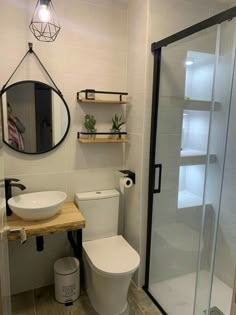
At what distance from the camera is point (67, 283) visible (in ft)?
6.63

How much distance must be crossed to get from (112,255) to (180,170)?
3.01 feet

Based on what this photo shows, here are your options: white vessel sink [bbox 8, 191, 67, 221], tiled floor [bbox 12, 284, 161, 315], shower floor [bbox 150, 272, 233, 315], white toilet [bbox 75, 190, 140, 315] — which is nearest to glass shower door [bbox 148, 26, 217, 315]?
shower floor [bbox 150, 272, 233, 315]

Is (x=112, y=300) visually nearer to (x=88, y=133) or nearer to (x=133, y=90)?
(x=88, y=133)

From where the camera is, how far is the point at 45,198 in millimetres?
2068

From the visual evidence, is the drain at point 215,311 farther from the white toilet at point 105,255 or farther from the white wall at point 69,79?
the white wall at point 69,79

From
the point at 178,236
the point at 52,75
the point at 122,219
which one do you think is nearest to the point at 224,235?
the point at 178,236

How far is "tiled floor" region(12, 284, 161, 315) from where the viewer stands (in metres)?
1.96

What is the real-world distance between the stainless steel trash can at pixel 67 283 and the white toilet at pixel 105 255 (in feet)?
0.36

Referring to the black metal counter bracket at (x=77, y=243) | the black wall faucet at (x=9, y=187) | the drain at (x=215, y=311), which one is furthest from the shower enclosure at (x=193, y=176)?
the black wall faucet at (x=9, y=187)

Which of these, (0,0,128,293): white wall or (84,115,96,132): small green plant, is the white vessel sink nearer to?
(0,0,128,293): white wall

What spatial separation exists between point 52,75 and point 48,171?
0.81 metres

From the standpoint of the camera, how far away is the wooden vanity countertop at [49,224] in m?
1.72

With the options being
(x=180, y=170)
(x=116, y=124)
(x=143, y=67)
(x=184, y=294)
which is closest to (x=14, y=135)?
(x=116, y=124)

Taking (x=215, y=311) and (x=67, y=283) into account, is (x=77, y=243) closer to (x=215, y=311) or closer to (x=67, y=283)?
(x=67, y=283)
